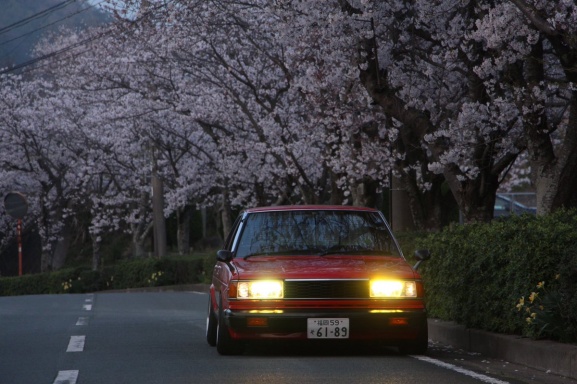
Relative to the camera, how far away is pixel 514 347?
33.8 ft

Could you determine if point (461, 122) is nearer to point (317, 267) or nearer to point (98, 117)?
point (317, 267)

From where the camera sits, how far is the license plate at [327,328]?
10.1 m

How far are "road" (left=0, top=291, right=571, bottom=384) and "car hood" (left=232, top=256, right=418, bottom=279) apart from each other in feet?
2.52

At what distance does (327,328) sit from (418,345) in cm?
107

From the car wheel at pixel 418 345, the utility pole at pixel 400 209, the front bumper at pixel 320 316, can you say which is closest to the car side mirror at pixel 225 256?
the front bumper at pixel 320 316

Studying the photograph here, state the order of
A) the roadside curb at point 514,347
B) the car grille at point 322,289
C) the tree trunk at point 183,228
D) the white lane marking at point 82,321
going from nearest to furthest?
→ the roadside curb at point 514,347, the car grille at point 322,289, the white lane marking at point 82,321, the tree trunk at point 183,228

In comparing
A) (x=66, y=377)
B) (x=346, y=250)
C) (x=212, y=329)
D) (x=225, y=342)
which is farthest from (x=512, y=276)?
(x=66, y=377)

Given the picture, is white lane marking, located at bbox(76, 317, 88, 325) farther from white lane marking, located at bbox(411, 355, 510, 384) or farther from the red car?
white lane marking, located at bbox(411, 355, 510, 384)

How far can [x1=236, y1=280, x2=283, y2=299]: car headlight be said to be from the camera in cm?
1023

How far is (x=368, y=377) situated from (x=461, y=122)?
867 centimetres

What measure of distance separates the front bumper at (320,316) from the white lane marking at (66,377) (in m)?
1.70

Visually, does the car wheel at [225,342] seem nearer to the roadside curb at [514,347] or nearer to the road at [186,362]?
the road at [186,362]

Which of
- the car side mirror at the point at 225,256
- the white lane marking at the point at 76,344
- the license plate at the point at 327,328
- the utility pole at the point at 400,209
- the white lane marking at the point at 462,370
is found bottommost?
the white lane marking at the point at 462,370

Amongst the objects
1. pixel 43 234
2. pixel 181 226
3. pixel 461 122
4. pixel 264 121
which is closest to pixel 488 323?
pixel 461 122
